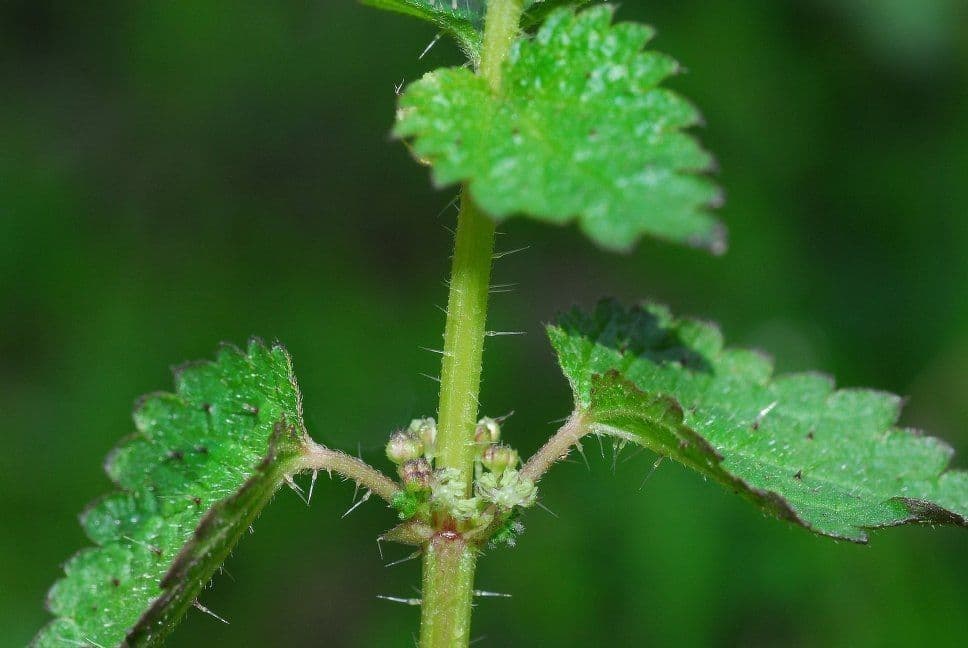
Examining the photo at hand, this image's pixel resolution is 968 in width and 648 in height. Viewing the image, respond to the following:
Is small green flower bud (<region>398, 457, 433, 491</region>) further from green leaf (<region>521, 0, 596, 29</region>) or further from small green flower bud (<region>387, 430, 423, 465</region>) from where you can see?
green leaf (<region>521, 0, 596, 29</region>)

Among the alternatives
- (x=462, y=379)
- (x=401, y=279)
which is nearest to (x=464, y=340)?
(x=462, y=379)

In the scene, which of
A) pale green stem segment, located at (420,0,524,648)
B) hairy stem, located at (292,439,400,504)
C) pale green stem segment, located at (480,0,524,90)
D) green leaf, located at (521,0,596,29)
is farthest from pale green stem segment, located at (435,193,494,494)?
green leaf, located at (521,0,596,29)

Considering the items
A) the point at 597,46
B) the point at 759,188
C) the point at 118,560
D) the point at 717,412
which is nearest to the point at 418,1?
the point at 597,46

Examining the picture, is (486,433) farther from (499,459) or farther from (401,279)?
(401,279)

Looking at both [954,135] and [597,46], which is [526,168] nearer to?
[597,46]

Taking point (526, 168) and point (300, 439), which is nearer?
point (526, 168)
